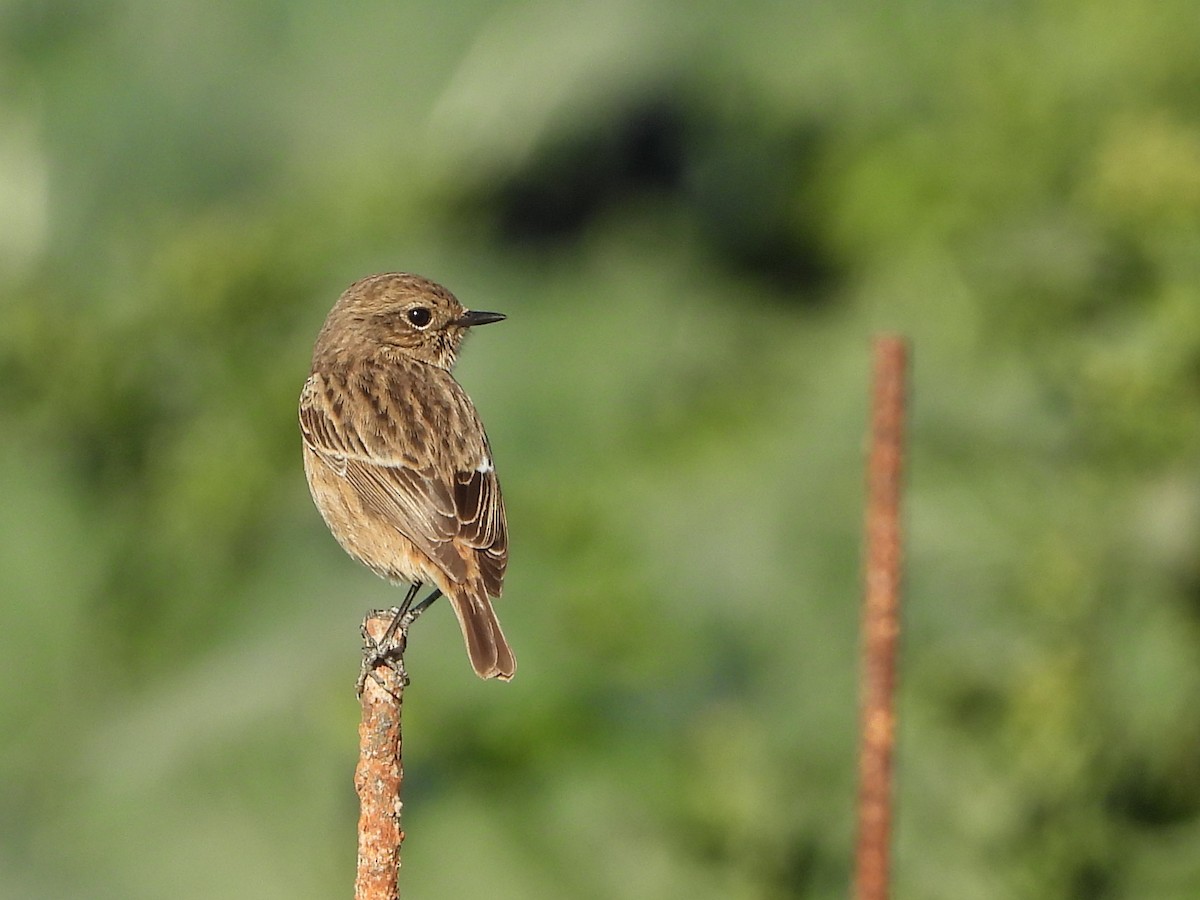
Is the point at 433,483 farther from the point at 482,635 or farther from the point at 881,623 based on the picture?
the point at 881,623

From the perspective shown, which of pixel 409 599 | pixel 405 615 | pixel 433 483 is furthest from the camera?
pixel 433 483

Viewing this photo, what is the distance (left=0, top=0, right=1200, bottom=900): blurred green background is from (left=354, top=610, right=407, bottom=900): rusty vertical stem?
4.08 m

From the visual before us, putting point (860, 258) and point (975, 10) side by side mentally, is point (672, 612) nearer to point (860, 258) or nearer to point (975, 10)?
point (860, 258)

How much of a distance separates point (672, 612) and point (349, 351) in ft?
9.27

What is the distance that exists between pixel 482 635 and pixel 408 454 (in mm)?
647

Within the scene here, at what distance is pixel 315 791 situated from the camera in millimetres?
6676

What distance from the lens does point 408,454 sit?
178 inches

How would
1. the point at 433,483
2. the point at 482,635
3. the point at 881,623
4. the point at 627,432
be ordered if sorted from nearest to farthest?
the point at 881,623, the point at 482,635, the point at 433,483, the point at 627,432

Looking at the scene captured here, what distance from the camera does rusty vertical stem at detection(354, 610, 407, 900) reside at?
1.91m

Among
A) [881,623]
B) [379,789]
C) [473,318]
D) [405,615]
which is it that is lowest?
[379,789]

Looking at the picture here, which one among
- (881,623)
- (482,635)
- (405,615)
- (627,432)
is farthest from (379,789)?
(627,432)

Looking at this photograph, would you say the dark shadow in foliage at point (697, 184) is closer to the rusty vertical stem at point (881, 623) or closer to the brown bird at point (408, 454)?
the brown bird at point (408, 454)

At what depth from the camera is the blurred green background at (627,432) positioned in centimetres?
655

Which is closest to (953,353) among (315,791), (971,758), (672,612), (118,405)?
(672,612)
